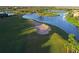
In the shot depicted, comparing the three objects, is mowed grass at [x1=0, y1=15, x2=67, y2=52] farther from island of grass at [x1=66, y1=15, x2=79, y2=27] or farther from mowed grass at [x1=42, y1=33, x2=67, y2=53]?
island of grass at [x1=66, y1=15, x2=79, y2=27]

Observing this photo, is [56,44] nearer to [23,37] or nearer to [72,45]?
[72,45]

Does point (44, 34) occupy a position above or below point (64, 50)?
above

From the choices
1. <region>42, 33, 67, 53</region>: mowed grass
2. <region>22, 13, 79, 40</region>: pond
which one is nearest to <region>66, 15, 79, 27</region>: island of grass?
<region>22, 13, 79, 40</region>: pond

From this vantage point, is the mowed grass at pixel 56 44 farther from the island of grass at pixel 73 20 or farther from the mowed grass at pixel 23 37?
the island of grass at pixel 73 20

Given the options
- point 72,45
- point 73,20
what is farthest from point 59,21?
point 72,45
